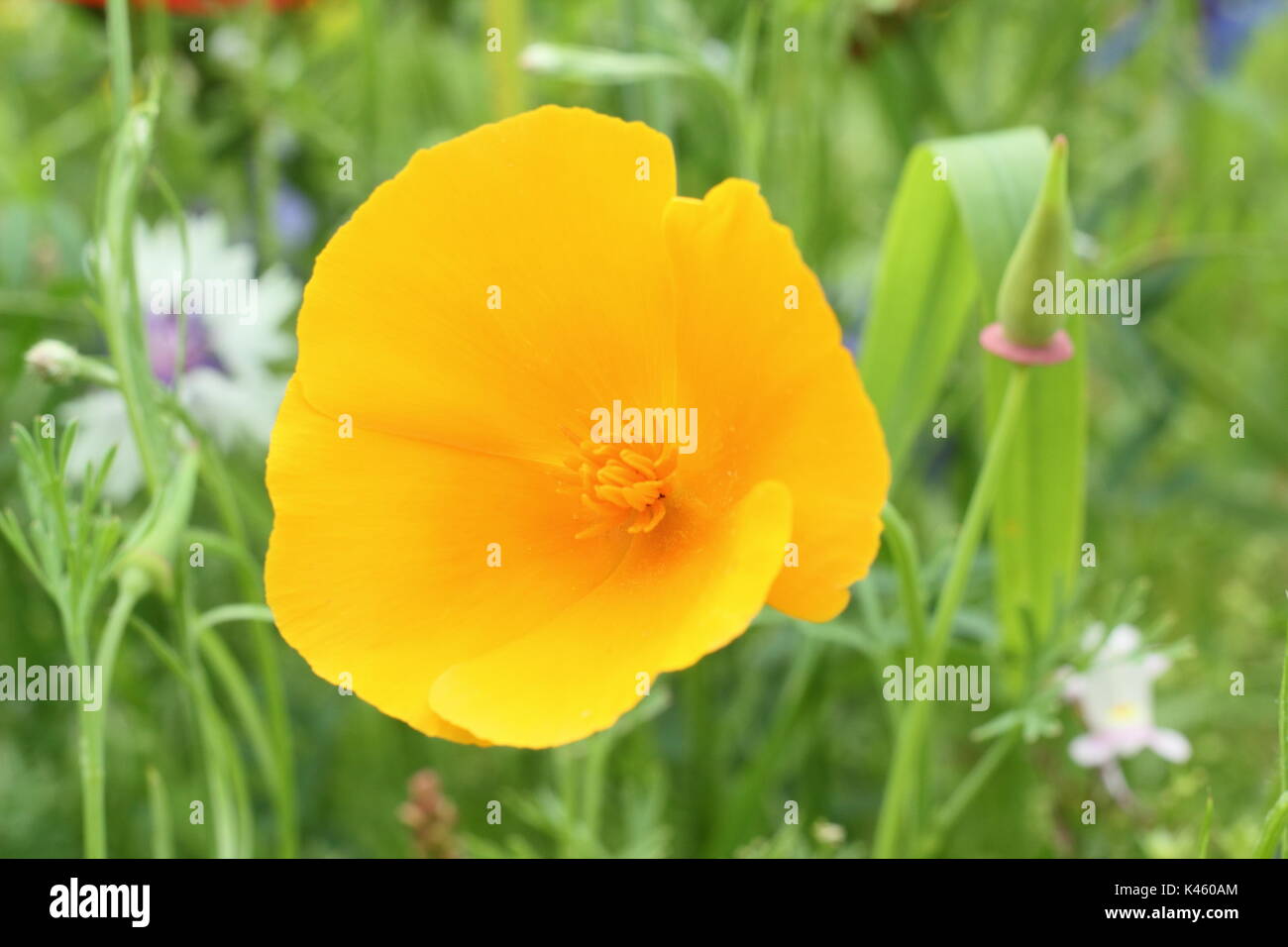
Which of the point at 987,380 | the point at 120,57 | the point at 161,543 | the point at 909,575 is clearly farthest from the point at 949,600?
the point at 120,57

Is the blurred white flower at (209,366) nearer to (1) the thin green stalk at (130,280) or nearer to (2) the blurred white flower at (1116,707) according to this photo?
(1) the thin green stalk at (130,280)

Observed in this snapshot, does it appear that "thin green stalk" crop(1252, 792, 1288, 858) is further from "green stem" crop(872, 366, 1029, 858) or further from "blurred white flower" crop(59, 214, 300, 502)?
"blurred white flower" crop(59, 214, 300, 502)

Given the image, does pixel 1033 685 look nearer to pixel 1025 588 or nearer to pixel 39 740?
pixel 1025 588

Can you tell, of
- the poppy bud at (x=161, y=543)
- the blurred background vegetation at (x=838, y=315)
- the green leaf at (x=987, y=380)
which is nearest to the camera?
the poppy bud at (x=161, y=543)

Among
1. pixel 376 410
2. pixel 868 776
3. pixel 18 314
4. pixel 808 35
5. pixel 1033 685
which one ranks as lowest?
pixel 868 776

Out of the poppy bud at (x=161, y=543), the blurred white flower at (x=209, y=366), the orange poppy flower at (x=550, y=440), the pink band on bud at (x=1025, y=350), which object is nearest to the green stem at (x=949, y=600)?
the pink band on bud at (x=1025, y=350)
